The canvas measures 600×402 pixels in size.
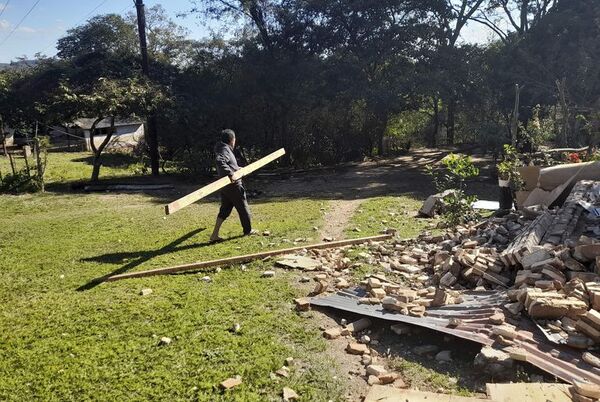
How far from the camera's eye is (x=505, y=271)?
5.17 metres

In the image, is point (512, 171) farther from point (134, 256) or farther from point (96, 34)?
point (96, 34)

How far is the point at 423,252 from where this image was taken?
21.6ft

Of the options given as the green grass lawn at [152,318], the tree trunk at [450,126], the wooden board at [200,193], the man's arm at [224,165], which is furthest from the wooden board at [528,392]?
the tree trunk at [450,126]

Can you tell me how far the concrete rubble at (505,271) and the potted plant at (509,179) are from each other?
1605mm

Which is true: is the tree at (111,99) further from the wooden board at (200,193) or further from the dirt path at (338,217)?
the wooden board at (200,193)

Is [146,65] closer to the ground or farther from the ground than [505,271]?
farther from the ground

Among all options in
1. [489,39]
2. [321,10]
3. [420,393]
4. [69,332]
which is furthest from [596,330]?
[489,39]

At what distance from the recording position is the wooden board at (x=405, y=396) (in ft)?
10.3

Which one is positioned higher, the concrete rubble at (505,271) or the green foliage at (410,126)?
→ the green foliage at (410,126)

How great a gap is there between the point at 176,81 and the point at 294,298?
14865 mm

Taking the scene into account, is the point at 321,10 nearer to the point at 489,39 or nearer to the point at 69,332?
the point at 489,39

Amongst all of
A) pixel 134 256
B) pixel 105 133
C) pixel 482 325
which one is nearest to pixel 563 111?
pixel 482 325

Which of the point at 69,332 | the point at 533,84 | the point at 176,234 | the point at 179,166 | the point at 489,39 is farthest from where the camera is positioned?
the point at 489,39

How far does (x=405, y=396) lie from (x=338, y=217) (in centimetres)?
683
